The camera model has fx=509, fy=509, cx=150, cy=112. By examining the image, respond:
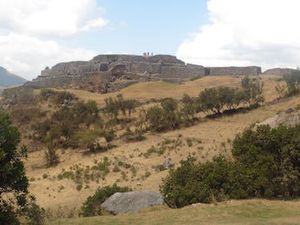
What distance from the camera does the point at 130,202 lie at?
17.8 m

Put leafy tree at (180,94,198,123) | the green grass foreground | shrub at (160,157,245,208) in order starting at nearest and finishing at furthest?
1. the green grass foreground
2. shrub at (160,157,245,208)
3. leafy tree at (180,94,198,123)

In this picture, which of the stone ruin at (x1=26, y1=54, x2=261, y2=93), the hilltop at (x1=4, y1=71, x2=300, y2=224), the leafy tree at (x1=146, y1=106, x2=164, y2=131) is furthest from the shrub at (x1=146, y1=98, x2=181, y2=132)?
the stone ruin at (x1=26, y1=54, x2=261, y2=93)

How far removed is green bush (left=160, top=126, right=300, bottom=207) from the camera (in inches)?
664

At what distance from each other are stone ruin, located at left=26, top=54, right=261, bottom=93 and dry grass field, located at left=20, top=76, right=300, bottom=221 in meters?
23.8

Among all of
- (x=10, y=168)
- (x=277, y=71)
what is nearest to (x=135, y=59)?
(x=277, y=71)

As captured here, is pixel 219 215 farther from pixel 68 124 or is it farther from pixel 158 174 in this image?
pixel 68 124

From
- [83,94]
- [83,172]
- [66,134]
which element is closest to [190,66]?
[83,94]

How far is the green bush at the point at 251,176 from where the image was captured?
55.3 ft

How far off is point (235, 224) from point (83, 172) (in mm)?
21051

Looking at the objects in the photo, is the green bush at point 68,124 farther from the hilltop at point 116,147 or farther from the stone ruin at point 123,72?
the stone ruin at point 123,72

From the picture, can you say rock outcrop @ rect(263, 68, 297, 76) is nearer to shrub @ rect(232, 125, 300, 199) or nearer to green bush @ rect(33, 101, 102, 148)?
green bush @ rect(33, 101, 102, 148)

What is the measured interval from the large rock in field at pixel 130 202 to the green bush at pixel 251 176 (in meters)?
0.47

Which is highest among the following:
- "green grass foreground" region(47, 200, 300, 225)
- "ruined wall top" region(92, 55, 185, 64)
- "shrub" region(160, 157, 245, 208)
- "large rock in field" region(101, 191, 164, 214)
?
"ruined wall top" region(92, 55, 185, 64)

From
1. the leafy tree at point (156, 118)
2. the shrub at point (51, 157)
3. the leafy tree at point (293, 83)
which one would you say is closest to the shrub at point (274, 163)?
the shrub at point (51, 157)
